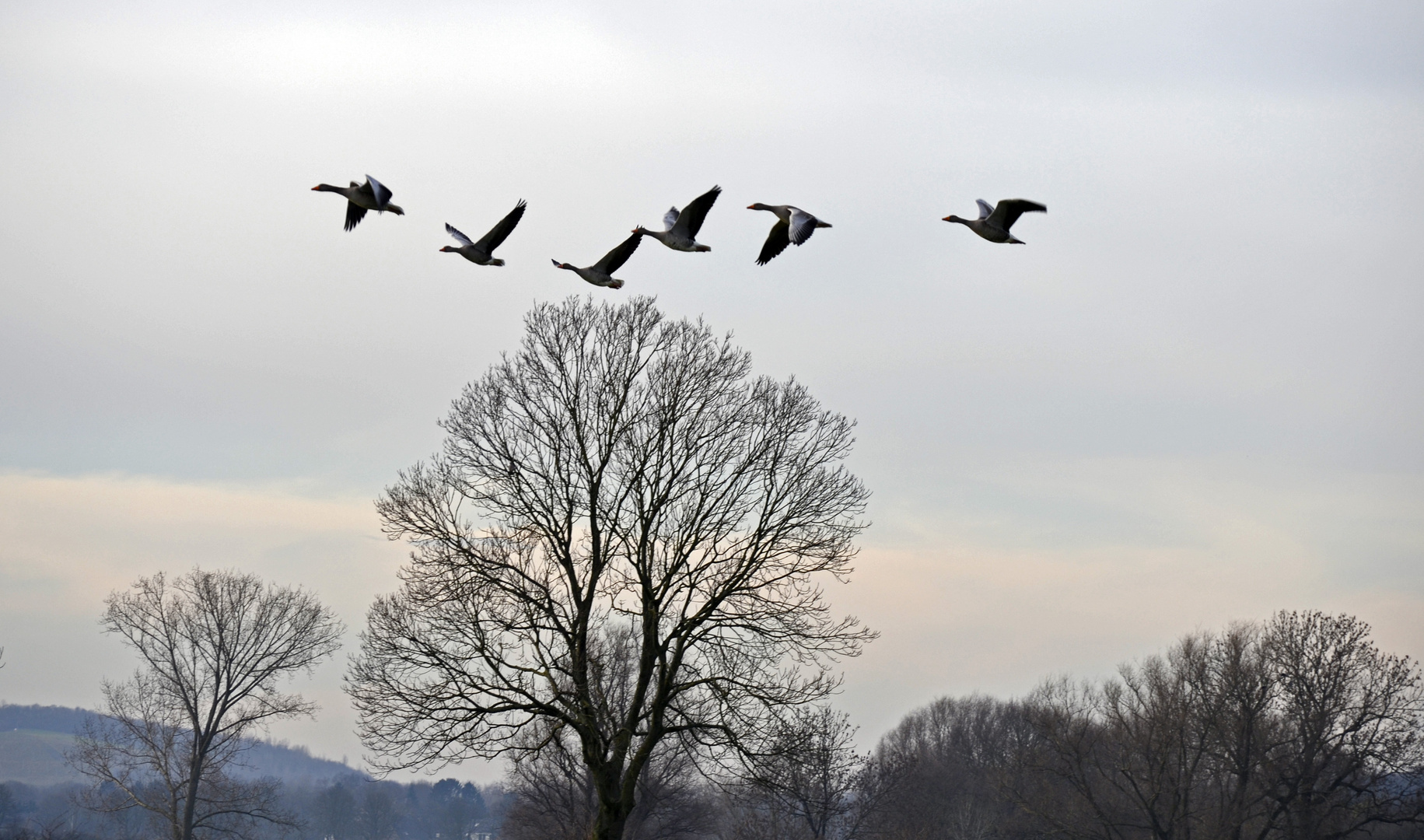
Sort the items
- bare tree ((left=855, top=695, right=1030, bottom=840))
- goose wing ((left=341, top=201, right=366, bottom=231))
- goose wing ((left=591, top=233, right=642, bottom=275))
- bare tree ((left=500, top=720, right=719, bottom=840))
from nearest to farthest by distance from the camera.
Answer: goose wing ((left=341, top=201, right=366, bottom=231))
goose wing ((left=591, top=233, right=642, bottom=275))
bare tree ((left=500, top=720, right=719, bottom=840))
bare tree ((left=855, top=695, right=1030, bottom=840))

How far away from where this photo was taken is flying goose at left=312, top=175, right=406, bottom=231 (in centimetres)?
1388

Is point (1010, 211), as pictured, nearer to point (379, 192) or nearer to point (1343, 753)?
point (379, 192)

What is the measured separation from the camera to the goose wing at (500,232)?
15.4 meters

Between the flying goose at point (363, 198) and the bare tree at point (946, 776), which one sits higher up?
the flying goose at point (363, 198)

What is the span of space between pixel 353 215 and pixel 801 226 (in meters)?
6.38

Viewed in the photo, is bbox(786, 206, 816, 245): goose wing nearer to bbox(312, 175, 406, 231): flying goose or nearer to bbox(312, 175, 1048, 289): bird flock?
bbox(312, 175, 1048, 289): bird flock

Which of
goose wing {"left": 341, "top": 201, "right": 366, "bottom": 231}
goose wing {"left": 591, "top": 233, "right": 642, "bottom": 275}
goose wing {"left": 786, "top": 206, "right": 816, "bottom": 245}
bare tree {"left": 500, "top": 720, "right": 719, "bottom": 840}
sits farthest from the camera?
bare tree {"left": 500, "top": 720, "right": 719, "bottom": 840}

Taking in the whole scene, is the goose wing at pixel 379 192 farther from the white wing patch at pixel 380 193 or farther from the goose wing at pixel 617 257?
the goose wing at pixel 617 257

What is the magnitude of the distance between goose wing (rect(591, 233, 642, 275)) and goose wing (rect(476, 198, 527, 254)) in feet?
5.17

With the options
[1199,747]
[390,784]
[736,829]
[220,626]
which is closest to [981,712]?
[1199,747]

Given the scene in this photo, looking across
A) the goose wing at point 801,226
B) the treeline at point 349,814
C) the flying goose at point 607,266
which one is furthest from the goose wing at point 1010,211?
the treeline at point 349,814

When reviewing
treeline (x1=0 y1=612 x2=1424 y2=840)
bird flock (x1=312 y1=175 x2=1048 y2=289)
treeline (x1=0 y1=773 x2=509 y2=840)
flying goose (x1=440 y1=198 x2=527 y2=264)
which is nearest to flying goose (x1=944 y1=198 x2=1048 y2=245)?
bird flock (x1=312 y1=175 x2=1048 y2=289)

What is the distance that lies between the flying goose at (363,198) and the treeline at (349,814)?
58.5m

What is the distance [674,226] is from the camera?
50.6 feet
